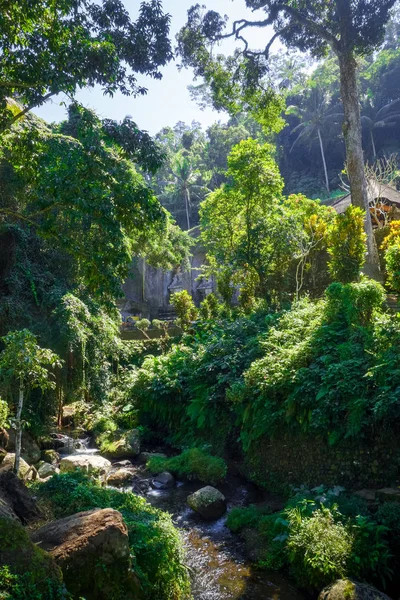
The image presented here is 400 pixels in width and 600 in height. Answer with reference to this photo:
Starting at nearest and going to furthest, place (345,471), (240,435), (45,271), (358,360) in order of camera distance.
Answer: (345,471), (358,360), (240,435), (45,271)

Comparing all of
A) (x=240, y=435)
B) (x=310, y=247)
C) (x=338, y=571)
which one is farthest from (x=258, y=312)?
(x=338, y=571)

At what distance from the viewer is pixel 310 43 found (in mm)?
17828

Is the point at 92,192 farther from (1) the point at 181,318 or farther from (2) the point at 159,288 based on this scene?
(2) the point at 159,288

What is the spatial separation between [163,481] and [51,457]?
9.26ft

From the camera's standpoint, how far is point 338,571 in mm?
5168

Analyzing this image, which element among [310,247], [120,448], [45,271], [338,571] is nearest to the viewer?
[338,571]

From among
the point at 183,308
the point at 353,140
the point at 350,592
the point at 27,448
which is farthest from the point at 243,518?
the point at 353,140

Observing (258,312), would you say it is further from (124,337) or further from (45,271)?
(124,337)

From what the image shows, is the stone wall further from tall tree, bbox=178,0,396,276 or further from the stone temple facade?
the stone temple facade

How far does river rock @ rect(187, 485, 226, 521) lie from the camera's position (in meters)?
7.77

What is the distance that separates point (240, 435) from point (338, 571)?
14.2 feet

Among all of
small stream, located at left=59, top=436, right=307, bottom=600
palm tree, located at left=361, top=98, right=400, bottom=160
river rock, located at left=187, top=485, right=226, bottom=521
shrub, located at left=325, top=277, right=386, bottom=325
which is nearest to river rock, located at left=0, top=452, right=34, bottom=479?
small stream, located at left=59, top=436, right=307, bottom=600

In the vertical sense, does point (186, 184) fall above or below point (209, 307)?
above

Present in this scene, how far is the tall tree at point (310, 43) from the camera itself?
51.2ft
